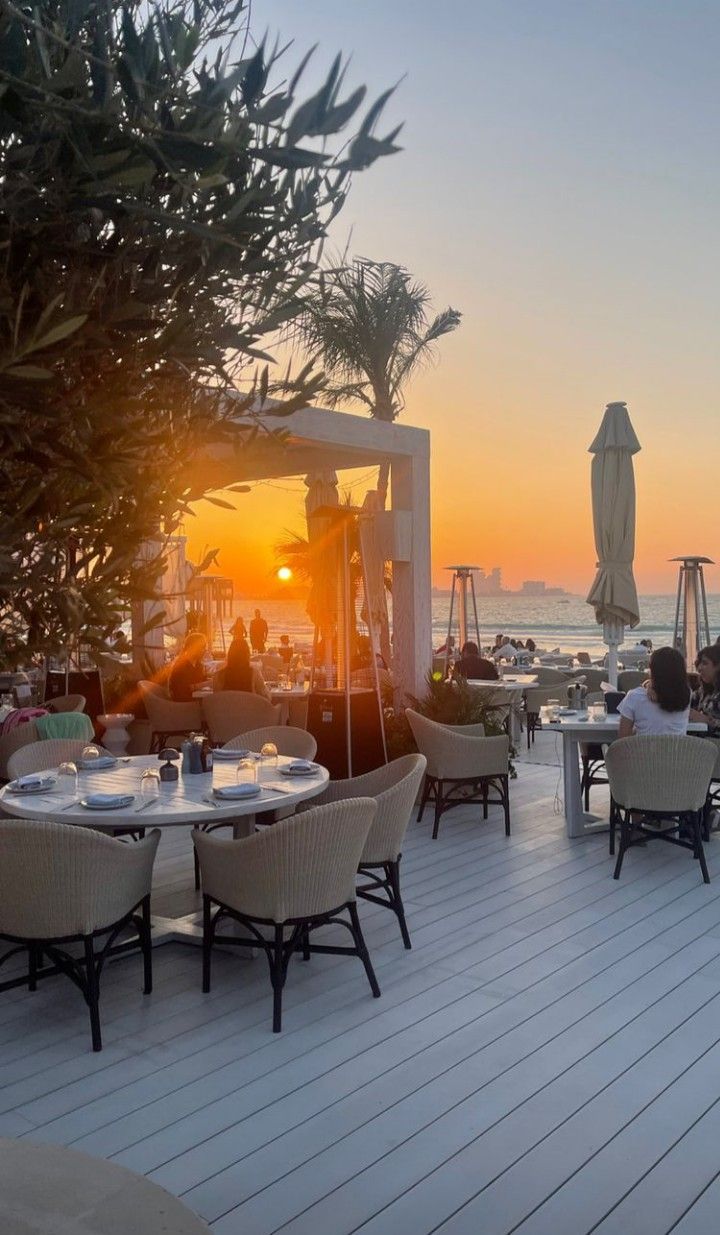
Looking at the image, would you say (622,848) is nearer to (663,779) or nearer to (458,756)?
(663,779)

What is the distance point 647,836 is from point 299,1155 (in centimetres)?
375

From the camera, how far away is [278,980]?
3.87 meters

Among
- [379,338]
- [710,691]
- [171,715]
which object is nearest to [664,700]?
[710,691]

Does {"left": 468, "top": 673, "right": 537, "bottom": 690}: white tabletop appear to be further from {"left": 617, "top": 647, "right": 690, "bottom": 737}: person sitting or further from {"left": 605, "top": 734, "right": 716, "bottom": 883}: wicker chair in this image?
{"left": 605, "top": 734, "right": 716, "bottom": 883}: wicker chair

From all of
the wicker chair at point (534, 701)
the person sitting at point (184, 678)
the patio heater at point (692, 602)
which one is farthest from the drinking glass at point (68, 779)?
the patio heater at point (692, 602)

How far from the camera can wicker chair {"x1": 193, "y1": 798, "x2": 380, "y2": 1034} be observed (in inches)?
154

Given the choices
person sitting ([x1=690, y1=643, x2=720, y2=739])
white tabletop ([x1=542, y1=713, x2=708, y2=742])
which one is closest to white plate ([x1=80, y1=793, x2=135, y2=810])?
white tabletop ([x1=542, y1=713, x2=708, y2=742])

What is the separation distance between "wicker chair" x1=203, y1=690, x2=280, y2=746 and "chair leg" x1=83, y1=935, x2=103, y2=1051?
17.1 feet

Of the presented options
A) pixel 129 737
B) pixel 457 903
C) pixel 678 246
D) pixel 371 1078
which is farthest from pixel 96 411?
pixel 678 246

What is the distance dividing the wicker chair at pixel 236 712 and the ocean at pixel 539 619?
31015mm

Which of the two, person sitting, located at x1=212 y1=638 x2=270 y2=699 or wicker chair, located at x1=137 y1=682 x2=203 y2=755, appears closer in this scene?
wicker chair, located at x1=137 y1=682 x2=203 y2=755

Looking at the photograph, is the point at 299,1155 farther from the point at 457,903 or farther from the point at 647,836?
the point at 647,836

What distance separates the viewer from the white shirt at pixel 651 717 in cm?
627

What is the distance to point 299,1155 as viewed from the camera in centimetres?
296
